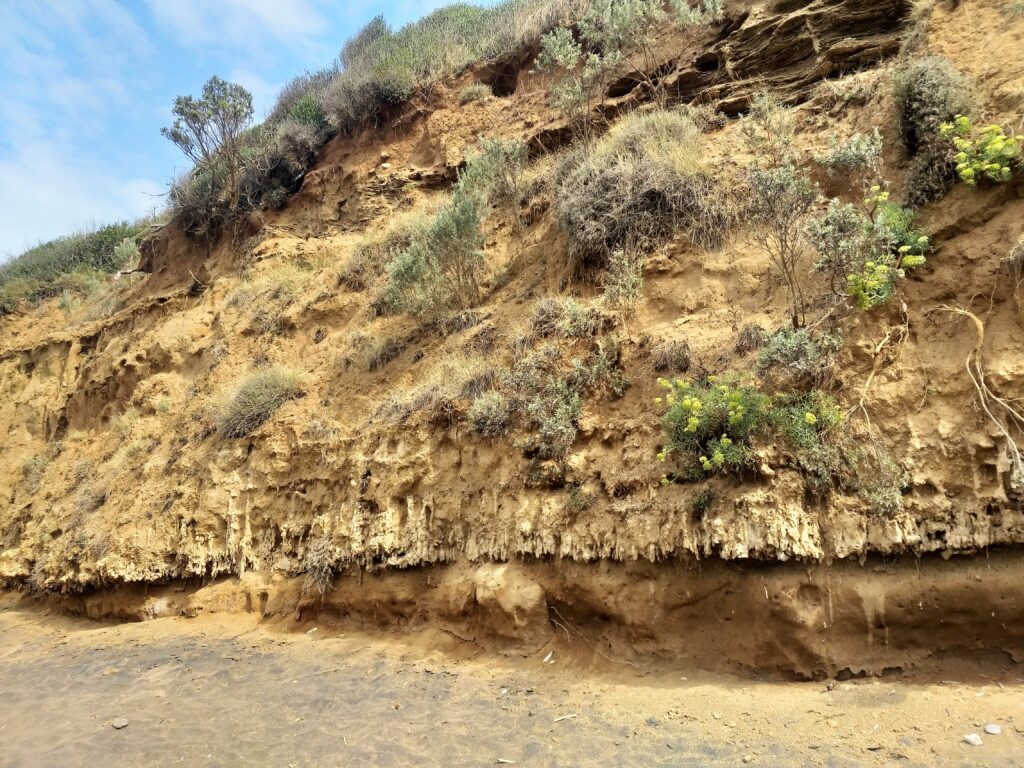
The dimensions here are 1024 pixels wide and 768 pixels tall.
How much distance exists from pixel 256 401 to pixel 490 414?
4.37m

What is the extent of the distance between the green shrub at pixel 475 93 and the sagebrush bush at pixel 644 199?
5774 mm

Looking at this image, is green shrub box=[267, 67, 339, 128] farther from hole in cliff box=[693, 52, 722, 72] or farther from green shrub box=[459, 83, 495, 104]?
hole in cliff box=[693, 52, 722, 72]

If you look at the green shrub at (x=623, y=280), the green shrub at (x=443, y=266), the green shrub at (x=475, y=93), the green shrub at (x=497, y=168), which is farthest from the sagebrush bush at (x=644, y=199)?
the green shrub at (x=475, y=93)

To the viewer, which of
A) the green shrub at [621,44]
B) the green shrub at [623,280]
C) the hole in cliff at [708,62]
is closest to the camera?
the green shrub at [623,280]

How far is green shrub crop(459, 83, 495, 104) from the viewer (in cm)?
1302

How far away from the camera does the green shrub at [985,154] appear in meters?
4.93

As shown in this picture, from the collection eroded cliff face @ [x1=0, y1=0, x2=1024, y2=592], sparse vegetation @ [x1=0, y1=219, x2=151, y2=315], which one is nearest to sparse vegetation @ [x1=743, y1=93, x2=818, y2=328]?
eroded cliff face @ [x1=0, y1=0, x2=1024, y2=592]

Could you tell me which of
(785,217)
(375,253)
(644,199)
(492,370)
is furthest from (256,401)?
(785,217)

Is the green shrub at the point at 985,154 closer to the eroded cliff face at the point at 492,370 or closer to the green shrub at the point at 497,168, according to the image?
the eroded cliff face at the point at 492,370

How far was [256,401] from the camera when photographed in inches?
365

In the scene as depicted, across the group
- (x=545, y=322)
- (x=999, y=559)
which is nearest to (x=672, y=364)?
(x=545, y=322)

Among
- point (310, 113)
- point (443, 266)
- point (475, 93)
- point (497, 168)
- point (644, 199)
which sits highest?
point (310, 113)

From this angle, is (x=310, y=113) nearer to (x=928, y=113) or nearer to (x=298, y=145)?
(x=298, y=145)

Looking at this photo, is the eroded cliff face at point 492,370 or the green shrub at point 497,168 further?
the green shrub at point 497,168
